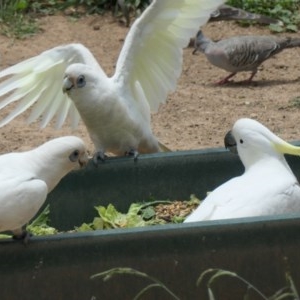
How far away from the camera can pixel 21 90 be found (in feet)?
18.5

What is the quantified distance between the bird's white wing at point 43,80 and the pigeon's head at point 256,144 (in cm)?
131

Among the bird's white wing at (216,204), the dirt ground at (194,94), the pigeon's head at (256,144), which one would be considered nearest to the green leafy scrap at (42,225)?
the bird's white wing at (216,204)

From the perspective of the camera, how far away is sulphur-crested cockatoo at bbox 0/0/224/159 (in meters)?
5.24

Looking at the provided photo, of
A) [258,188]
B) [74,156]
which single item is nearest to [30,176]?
[74,156]

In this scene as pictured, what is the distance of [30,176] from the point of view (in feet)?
12.6

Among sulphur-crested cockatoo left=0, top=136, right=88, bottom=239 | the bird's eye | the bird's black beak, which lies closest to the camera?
sulphur-crested cockatoo left=0, top=136, right=88, bottom=239

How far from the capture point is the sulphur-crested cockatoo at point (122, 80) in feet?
17.2

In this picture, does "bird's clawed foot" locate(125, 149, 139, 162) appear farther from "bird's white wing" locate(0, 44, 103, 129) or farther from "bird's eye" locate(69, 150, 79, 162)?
"bird's eye" locate(69, 150, 79, 162)

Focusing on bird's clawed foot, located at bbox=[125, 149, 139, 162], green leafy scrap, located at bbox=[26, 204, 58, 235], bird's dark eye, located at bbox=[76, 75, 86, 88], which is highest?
bird's dark eye, located at bbox=[76, 75, 86, 88]

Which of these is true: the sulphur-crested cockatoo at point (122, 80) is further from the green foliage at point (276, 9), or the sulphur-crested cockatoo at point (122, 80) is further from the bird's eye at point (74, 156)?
the green foliage at point (276, 9)

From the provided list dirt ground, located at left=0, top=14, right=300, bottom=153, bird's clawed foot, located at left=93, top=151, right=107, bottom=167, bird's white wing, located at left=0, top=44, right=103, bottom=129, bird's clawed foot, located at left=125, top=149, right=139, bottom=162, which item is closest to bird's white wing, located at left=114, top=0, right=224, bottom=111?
bird's white wing, located at left=0, top=44, right=103, bottom=129

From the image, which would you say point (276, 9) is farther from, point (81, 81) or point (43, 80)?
point (81, 81)

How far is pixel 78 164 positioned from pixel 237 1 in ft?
20.3

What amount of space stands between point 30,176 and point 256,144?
1025 millimetres
